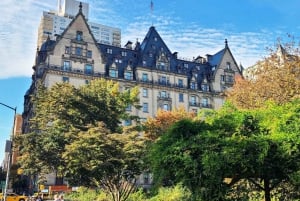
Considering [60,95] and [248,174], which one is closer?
[248,174]

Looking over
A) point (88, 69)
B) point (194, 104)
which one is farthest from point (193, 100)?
point (88, 69)

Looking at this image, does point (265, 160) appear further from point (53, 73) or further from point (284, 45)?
point (53, 73)

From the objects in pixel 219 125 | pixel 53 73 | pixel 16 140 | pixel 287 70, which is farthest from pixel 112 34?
pixel 219 125

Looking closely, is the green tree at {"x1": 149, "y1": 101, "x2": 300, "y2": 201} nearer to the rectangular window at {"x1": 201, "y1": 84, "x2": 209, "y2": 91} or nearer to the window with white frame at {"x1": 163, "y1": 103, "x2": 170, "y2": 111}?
the window with white frame at {"x1": 163, "y1": 103, "x2": 170, "y2": 111}

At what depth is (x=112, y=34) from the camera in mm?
172875

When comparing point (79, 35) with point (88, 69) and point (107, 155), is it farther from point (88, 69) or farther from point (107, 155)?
point (107, 155)

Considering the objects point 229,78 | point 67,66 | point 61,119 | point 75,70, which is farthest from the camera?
point 229,78

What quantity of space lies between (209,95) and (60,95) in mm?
46429

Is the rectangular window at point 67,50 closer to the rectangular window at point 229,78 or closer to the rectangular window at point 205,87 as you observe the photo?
the rectangular window at point 205,87

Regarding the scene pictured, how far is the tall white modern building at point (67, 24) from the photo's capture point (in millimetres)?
146000

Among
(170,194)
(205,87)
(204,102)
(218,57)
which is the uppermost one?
(218,57)

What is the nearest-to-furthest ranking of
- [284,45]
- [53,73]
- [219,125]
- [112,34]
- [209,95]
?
1. [219,125]
2. [284,45]
3. [53,73]
4. [209,95]
5. [112,34]

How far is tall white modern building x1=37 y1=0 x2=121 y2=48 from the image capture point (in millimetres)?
146000

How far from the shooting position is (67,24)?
155125 millimetres
